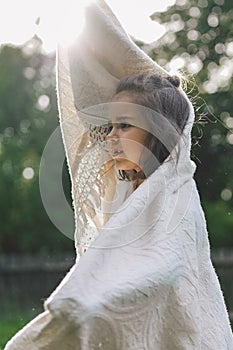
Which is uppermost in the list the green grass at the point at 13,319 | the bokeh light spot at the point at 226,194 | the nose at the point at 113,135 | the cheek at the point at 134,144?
the nose at the point at 113,135

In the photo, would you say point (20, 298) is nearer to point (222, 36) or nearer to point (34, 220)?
point (34, 220)

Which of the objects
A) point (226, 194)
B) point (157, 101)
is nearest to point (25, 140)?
point (226, 194)

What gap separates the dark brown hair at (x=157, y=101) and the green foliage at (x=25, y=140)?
10616 mm

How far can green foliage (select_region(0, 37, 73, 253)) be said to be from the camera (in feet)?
46.7

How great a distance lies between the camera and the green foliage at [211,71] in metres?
13.2

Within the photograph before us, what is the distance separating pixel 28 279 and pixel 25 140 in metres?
3.71

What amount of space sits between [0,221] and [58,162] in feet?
37.3

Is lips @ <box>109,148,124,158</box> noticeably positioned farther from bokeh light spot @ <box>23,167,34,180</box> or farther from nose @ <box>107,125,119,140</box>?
bokeh light spot @ <box>23,167,34,180</box>

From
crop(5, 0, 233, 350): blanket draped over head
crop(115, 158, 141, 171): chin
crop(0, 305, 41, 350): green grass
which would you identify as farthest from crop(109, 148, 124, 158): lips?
crop(0, 305, 41, 350): green grass

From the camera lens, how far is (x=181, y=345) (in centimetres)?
279

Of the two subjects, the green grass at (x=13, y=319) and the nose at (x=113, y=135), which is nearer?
the nose at (x=113, y=135)

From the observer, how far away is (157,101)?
308cm

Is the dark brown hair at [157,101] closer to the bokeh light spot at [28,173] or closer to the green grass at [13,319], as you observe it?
the green grass at [13,319]

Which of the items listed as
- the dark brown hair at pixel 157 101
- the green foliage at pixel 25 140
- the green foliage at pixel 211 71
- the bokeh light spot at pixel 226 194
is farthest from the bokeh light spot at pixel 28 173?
the dark brown hair at pixel 157 101
